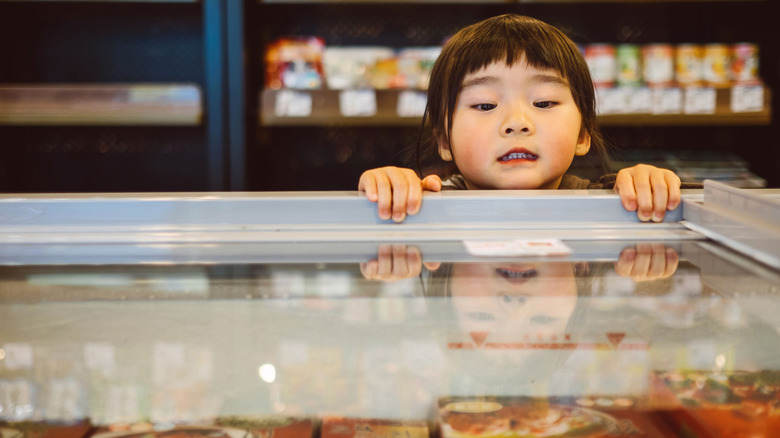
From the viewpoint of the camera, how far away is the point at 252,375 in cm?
45

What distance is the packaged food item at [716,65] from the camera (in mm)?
2668

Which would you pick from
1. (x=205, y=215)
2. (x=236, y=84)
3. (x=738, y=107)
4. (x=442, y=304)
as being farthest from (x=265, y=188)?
(x=442, y=304)

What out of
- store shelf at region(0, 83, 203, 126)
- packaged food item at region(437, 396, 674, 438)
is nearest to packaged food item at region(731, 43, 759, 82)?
store shelf at region(0, 83, 203, 126)

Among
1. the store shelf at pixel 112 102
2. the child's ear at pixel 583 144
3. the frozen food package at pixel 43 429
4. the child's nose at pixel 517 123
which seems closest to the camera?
the frozen food package at pixel 43 429

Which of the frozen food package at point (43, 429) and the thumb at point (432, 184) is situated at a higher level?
the thumb at point (432, 184)

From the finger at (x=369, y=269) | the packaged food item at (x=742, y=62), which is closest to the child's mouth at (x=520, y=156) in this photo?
the finger at (x=369, y=269)

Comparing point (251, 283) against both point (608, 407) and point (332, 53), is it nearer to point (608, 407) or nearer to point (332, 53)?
point (608, 407)

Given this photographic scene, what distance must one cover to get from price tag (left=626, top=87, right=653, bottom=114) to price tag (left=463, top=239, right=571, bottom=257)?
2103 mm

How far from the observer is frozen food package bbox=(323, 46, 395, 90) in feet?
8.78

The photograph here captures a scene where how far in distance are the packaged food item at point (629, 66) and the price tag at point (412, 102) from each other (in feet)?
2.60

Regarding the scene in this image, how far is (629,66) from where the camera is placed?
8.71 ft

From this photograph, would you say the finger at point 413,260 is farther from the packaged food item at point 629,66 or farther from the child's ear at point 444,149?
the packaged food item at point 629,66

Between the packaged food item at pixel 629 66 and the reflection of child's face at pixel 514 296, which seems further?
the packaged food item at pixel 629 66

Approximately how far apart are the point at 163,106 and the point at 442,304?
2.28m
